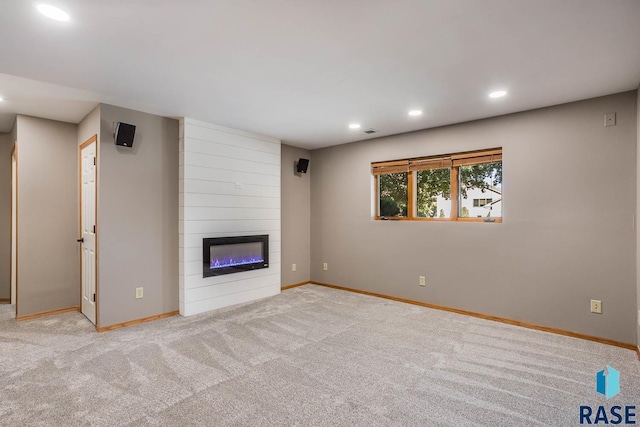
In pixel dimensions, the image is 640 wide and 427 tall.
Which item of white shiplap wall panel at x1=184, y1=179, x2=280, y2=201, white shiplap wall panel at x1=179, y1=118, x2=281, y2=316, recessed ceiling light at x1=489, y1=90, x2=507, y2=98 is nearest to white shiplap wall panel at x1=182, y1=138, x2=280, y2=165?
white shiplap wall panel at x1=179, y1=118, x2=281, y2=316

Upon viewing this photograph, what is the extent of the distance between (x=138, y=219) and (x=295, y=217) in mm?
2538

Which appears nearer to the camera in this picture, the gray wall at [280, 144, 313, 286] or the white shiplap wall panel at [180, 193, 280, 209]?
the white shiplap wall panel at [180, 193, 280, 209]

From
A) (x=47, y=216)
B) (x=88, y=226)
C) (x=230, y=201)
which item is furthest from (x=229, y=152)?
(x=47, y=216)

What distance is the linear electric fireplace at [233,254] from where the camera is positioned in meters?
4.20

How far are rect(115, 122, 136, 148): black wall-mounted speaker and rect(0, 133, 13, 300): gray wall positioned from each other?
244 centimetres

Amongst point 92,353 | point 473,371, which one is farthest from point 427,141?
point 92,353

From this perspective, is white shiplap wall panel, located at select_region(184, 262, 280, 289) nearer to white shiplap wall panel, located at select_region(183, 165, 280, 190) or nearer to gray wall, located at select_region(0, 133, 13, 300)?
white shiplap wall panel, located at select_region(183, 165, 280, 190)

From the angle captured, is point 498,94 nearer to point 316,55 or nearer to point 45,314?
point 316,55

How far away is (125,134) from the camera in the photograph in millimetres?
3537

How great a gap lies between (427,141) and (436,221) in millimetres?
1110

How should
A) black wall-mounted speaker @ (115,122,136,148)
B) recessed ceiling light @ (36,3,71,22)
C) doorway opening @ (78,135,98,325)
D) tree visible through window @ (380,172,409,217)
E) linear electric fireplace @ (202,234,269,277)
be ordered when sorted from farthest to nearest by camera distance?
tree visible through window @ (380,172,409,217) < linear electric fireplace @ (202,234,269,277) < doorway opening @ (78,135,98,325) < black wall-mounted speaker @ (115,122,136,148) < recessed ceiling light @ (36,3,71,22)

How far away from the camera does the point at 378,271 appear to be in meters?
4.96

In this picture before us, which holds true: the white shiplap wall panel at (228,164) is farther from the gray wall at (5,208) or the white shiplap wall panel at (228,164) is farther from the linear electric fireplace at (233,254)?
the gray wall at (5,208)

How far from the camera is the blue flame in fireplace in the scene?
14.2 feet
